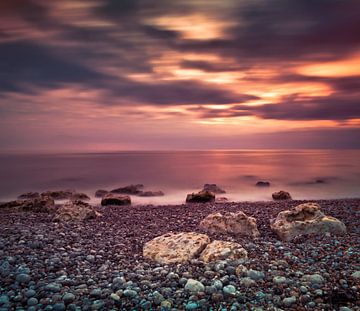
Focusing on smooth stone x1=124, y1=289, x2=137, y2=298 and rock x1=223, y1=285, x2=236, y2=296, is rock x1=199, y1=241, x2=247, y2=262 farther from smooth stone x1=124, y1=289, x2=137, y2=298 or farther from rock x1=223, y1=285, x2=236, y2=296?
smooth stone x1=124, y1=289, x2=137, y2=298

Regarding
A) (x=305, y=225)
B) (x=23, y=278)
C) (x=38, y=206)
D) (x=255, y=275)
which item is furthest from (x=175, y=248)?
(x=38, y=206)

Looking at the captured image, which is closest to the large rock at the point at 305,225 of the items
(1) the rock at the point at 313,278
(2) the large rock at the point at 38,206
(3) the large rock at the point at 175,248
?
(3) the large rock at the point at 175,248

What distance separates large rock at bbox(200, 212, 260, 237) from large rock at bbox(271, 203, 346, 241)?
60cm

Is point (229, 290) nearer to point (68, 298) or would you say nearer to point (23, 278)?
point (68, 298)

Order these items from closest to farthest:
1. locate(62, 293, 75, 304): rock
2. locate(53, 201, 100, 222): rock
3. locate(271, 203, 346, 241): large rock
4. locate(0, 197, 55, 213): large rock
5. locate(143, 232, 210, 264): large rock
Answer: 1. locate(62, 293, 75, 304): rock
2. locate(143, 232, 210, 264): large rock
3. locate(271, 203, 346, 241): large rock
4. locate(53, 201, 100, 222): rock
5. locate(0, 197, 55, 213): large rock

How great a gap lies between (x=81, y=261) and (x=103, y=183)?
22643mm

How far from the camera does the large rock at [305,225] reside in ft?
25.4

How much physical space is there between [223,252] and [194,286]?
4.26 ft

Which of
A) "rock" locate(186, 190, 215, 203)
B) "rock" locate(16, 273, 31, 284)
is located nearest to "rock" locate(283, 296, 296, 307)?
"rock" locate(16, 273, 31, 284)

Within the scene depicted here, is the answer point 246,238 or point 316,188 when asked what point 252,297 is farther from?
point 316,188

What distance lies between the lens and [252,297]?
15.1ft

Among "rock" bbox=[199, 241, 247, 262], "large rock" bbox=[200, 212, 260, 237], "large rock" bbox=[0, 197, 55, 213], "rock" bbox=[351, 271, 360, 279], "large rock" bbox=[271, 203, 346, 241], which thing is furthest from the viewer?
"large rock" bbox=[0, 197, 55, 213]

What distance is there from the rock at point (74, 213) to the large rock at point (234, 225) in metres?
A: 3.77

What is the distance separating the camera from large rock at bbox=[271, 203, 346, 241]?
774 centimetres
